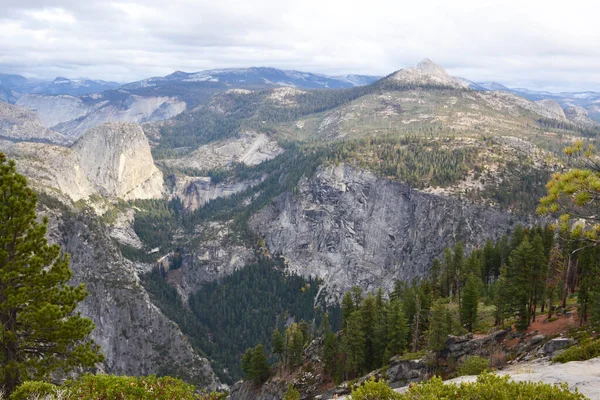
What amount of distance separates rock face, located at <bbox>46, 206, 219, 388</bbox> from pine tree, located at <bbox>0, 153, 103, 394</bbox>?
114147 millimetres

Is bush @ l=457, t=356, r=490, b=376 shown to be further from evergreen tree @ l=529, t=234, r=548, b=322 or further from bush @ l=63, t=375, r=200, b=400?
bush @ l=63, t=375, r=200, b=400

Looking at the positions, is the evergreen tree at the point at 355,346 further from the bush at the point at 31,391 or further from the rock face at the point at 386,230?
the rock face at the point at 386,230

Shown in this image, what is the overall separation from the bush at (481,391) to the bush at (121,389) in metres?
9.71

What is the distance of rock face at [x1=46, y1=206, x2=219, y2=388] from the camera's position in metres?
134

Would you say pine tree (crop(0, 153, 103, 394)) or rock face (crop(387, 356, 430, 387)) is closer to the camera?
pine tree (crop(0, 153, 103, 394))

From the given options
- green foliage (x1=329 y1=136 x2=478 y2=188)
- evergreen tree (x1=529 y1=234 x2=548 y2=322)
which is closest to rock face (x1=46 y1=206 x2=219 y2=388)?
evergreen tree (x1=529 y1=234 x2=548 y2=322)

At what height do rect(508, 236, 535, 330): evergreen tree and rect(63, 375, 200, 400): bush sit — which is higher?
rect(63, 375, 200, 400): bush

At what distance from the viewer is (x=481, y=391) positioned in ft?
56.5

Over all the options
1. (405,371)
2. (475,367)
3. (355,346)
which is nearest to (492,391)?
(475,367)

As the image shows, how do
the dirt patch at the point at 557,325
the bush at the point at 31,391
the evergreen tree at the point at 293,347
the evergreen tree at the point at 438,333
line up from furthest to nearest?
the evergreen tree at the point at 293,347 < the evergreen tree at the point at 438,333 < the dirt patch at the point at 557,325 < the bush at the point at 31,391

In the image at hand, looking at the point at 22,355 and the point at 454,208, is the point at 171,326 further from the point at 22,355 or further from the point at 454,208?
the point at 22,355

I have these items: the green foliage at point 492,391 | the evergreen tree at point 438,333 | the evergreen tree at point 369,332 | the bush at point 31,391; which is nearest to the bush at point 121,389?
the bush at point 31,391

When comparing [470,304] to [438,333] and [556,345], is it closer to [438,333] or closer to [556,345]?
[438,333]

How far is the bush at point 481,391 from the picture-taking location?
16.4 metres
